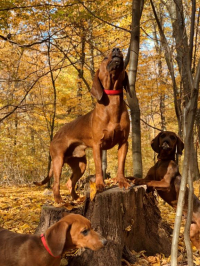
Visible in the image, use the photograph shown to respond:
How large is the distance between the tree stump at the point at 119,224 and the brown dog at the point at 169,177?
0.91ft

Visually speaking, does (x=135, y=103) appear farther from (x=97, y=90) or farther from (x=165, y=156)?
(x=97, y=90)

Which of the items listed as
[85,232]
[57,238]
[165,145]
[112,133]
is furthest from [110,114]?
[57,238]

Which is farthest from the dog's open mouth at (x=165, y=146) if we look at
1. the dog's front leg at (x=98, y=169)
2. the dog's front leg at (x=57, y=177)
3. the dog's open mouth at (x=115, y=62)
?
the dog's front leg at (x=57, y=177)

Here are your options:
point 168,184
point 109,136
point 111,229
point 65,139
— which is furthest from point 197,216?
point 65,139

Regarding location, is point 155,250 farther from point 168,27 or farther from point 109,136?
point 168,27

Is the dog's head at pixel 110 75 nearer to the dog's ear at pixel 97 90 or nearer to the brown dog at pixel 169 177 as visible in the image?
the dog's ear at pixel 97 90

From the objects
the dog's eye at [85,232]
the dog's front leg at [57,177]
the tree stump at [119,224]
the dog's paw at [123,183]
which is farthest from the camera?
the dog's front leg at [57,177]

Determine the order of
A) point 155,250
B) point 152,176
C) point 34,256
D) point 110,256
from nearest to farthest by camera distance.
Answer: point 34,256
point 110,256
point 155,250
point 152,176

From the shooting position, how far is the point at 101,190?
361 centimetres

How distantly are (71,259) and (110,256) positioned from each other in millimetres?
524

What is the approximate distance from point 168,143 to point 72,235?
2.17 meters

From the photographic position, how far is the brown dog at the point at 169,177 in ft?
14.0

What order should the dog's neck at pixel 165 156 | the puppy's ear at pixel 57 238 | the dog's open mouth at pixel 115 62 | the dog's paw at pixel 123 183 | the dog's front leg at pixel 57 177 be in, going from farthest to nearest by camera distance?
the dog's neck at pixel 165 156 < the dog's front leg at pixel 57 177 < the dog's paw at pixel 123 183 < the dog's open mouth at pixel 115 62 < the puppy's ear at pixel 57 238

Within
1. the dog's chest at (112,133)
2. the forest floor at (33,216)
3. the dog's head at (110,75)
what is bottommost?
the forest floor at (33,216)
